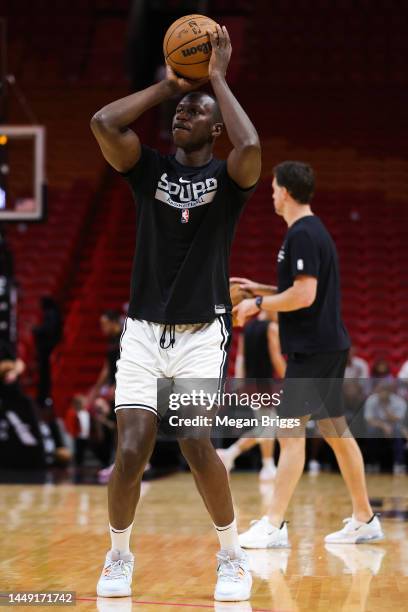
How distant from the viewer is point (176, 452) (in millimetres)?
11125

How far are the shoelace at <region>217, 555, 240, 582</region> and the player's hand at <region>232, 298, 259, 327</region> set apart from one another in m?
1.43

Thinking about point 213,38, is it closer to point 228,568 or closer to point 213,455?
point 213,455

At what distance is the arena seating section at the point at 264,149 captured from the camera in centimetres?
1526

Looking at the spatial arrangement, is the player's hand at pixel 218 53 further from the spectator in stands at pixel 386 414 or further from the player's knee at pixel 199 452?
the spectator in stands at pixel 386 414

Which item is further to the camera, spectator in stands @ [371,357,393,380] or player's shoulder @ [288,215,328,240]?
spectator in stands @ [371,357,393,380]

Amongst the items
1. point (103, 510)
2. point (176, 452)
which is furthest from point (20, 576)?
point (176, 452)

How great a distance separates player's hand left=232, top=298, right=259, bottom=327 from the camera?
16.6 feet

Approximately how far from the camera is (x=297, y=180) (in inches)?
215

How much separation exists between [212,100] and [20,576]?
2245 millimetres

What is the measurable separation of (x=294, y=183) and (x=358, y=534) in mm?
2031

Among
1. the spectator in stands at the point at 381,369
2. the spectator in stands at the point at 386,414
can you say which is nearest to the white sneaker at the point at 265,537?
the spectator in stands at the point at 386,414

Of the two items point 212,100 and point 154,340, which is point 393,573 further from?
point 212,100

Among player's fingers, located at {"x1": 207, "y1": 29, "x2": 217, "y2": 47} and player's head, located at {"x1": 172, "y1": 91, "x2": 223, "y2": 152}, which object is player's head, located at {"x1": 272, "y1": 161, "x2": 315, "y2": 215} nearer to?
player's head, located at {"x1": 172, "y1": 91, "x2": 223, "y2": 152}

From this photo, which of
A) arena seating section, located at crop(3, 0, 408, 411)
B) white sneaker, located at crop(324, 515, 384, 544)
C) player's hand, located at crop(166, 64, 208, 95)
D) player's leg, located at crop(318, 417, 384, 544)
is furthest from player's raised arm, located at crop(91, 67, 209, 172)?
arena seating section, located at crop(3, 0, 408, 411)
